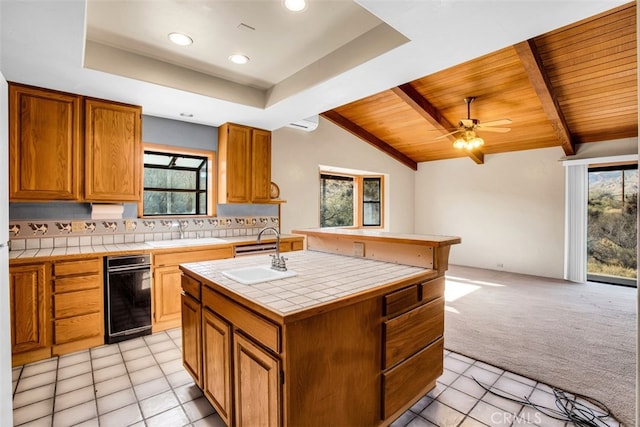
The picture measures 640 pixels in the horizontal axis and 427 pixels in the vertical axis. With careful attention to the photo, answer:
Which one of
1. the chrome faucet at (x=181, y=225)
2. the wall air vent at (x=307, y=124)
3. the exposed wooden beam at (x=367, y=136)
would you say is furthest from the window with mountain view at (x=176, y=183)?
the exposed wooden beam at (x=367, y=136)

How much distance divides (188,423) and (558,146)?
22.3 feet

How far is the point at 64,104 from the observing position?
2885mm

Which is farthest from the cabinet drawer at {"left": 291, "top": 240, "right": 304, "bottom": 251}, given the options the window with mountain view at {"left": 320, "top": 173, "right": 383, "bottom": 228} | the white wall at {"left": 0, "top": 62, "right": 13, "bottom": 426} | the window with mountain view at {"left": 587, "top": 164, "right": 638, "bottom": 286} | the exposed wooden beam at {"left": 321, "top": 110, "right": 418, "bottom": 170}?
the window with mountain view at {"left": 587, "top": 164, "right": 638, "bottom": 286}

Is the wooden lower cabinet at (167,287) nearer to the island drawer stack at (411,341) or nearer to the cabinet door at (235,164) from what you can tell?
the cabinet door at (235,164)

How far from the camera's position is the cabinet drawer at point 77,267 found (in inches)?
105

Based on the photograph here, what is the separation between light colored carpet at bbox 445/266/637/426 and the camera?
2344mm

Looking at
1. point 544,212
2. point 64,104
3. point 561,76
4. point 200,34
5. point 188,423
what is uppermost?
point 561,76

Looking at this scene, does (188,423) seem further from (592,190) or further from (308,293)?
(592,190)

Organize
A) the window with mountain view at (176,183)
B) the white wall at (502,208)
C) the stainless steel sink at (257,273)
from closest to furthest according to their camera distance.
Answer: the stainless steel sink at (257,273)
the window with mountain view at (176,183)
the white wall at (502,208)

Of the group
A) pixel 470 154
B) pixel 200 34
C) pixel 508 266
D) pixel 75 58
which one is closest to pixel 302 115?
pixel 200 34

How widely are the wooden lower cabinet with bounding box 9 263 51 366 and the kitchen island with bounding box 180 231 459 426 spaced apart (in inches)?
57.1

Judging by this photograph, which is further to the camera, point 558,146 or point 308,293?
point 558,146

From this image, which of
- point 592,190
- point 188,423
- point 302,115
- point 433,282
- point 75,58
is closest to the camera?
point 188,423

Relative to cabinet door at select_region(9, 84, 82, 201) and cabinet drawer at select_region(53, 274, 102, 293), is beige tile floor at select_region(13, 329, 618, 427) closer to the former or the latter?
cabinet drawer at select_region(53, 274, 102, 293)
